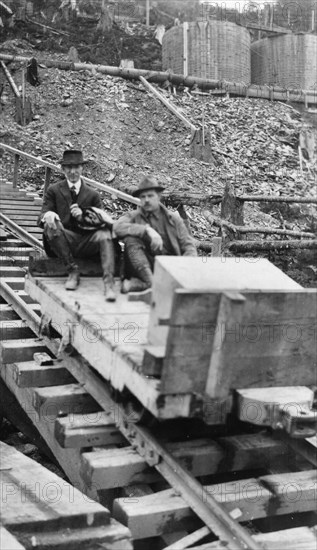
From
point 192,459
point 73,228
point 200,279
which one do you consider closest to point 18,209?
point 73,228

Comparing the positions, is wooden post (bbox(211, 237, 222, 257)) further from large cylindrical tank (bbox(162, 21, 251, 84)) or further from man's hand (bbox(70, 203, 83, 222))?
large cylindrical tank (bbox(162, 21, 251, 84))

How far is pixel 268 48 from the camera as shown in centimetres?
2938

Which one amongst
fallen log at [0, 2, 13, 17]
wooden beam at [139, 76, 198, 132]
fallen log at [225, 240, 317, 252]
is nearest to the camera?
fallen log at [225, 240, 317, 252]

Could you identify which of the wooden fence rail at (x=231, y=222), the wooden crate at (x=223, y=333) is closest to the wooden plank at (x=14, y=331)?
the wooden fence rail at (x=231, y=222)

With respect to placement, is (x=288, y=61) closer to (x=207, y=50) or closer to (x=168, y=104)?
(x=207, y=50)

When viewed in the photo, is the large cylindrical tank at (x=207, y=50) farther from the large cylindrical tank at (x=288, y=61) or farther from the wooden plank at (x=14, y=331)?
the wooden plank at (x=14, y=331)

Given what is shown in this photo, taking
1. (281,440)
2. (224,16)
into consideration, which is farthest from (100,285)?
(224,16)

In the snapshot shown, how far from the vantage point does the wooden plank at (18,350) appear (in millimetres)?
4527

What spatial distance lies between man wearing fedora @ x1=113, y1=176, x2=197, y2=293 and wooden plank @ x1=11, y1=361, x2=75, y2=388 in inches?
29.2

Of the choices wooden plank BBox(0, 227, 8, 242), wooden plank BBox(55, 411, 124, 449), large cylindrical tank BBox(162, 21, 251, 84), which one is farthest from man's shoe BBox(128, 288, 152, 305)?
large cylindrical tank BBox(162, 21, 251, 84)

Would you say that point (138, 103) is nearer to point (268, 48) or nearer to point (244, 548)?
point (268, 48)

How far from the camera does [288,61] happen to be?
2905 centimetres

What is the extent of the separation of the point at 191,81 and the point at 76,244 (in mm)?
21414

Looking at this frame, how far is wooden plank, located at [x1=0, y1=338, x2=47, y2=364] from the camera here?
4.53m
